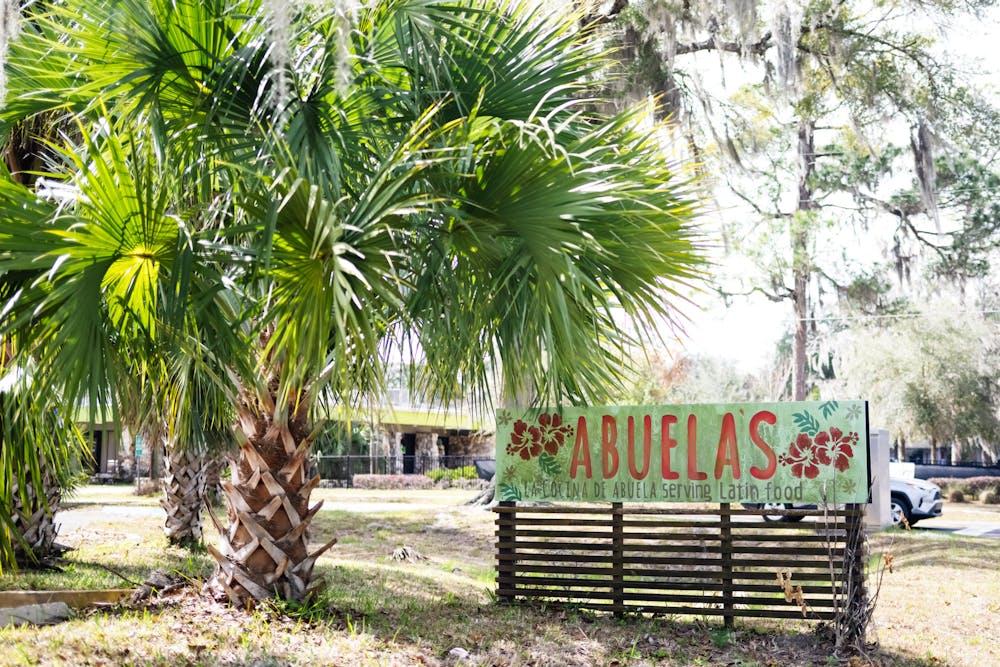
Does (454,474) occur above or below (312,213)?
below

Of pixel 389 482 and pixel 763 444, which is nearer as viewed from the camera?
pixel 763 444

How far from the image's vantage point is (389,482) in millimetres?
31062

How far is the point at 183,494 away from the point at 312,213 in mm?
7426

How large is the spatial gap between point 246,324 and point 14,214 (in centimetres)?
221

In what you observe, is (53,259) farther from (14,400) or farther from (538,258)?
(538,258)

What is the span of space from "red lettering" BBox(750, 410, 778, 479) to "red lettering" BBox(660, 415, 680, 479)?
65 cm

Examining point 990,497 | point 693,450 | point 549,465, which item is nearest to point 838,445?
point 693,450

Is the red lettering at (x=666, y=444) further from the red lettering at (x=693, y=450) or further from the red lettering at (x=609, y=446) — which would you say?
the red lettering at (x=609, y=446)

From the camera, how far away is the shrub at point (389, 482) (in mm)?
30969

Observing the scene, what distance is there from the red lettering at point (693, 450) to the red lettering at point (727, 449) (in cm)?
17

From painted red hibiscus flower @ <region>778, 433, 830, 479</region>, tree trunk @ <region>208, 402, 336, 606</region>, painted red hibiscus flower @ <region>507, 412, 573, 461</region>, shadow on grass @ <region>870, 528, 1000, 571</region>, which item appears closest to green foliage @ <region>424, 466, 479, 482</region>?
shadow on grass @ <region>870, 528, 1000, 571</region>

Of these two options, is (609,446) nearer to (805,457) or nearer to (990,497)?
(805,457)

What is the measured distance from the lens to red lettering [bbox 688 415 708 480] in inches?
305

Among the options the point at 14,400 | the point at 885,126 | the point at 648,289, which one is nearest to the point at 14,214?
the point at 14,400
